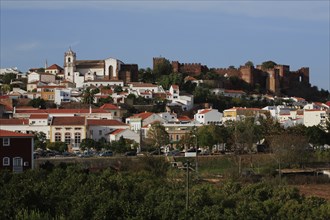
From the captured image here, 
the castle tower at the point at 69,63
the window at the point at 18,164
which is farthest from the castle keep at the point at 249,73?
the window at the point at 18,164

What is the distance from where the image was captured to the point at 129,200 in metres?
30.1

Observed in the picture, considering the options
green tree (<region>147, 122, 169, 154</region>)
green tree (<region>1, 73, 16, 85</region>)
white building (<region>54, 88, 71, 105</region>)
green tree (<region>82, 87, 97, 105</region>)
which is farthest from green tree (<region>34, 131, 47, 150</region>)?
green tree (<region>1, 73, 16, 85</region>)

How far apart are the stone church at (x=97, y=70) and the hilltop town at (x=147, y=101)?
0.43 feet

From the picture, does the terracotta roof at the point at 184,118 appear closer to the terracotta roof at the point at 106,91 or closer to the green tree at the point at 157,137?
the green tree at the point at 157,137

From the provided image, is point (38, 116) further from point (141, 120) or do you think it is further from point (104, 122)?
point (141, 120)

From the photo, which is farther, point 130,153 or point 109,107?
point 109,107

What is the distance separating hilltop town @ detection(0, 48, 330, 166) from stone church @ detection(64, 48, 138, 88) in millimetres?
132

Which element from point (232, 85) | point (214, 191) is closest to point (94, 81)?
point (232, 85)

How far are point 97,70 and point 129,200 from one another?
77.4 meters

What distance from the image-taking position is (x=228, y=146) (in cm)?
6669

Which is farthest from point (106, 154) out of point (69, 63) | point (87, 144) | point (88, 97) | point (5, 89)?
point (69, 63)

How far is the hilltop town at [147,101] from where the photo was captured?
227 ft

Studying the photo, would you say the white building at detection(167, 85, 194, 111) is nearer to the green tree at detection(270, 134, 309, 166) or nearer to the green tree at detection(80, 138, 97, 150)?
the green tree at detection(80, 138, 97, 150)

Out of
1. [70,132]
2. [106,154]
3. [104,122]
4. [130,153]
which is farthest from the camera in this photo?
[104,122]
